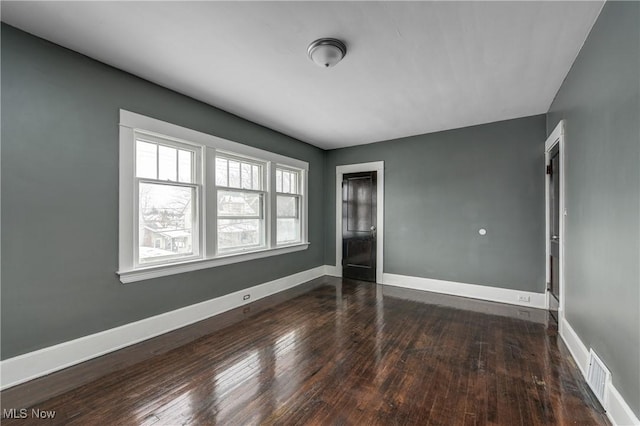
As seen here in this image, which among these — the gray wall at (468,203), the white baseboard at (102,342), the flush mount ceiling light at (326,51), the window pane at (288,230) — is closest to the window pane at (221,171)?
the window pane at (288,230)

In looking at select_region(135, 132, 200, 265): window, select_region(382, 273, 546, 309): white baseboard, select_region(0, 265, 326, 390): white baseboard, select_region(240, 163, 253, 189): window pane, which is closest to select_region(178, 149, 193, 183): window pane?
select_region(135, 132, 200, 265): window

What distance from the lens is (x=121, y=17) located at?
6.23ft

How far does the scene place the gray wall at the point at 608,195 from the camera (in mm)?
1499

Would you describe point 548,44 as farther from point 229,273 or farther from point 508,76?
point 229,273

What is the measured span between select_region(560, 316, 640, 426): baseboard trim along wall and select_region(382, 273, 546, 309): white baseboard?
135 cm

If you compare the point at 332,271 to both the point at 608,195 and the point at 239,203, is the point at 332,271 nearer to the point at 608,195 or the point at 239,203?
→ the point at 239,203

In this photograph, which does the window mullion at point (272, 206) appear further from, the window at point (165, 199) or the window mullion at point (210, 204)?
the window at point (165, 199)

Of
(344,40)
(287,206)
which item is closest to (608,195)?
(344,40)

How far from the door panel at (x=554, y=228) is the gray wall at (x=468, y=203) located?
0.18 meters

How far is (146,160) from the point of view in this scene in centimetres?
284

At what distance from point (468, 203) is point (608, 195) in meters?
2.49

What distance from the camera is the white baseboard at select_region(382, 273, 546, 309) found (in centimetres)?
376

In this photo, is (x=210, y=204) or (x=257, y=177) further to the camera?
(x=257, y=177)

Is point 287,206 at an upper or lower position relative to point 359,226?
upper
